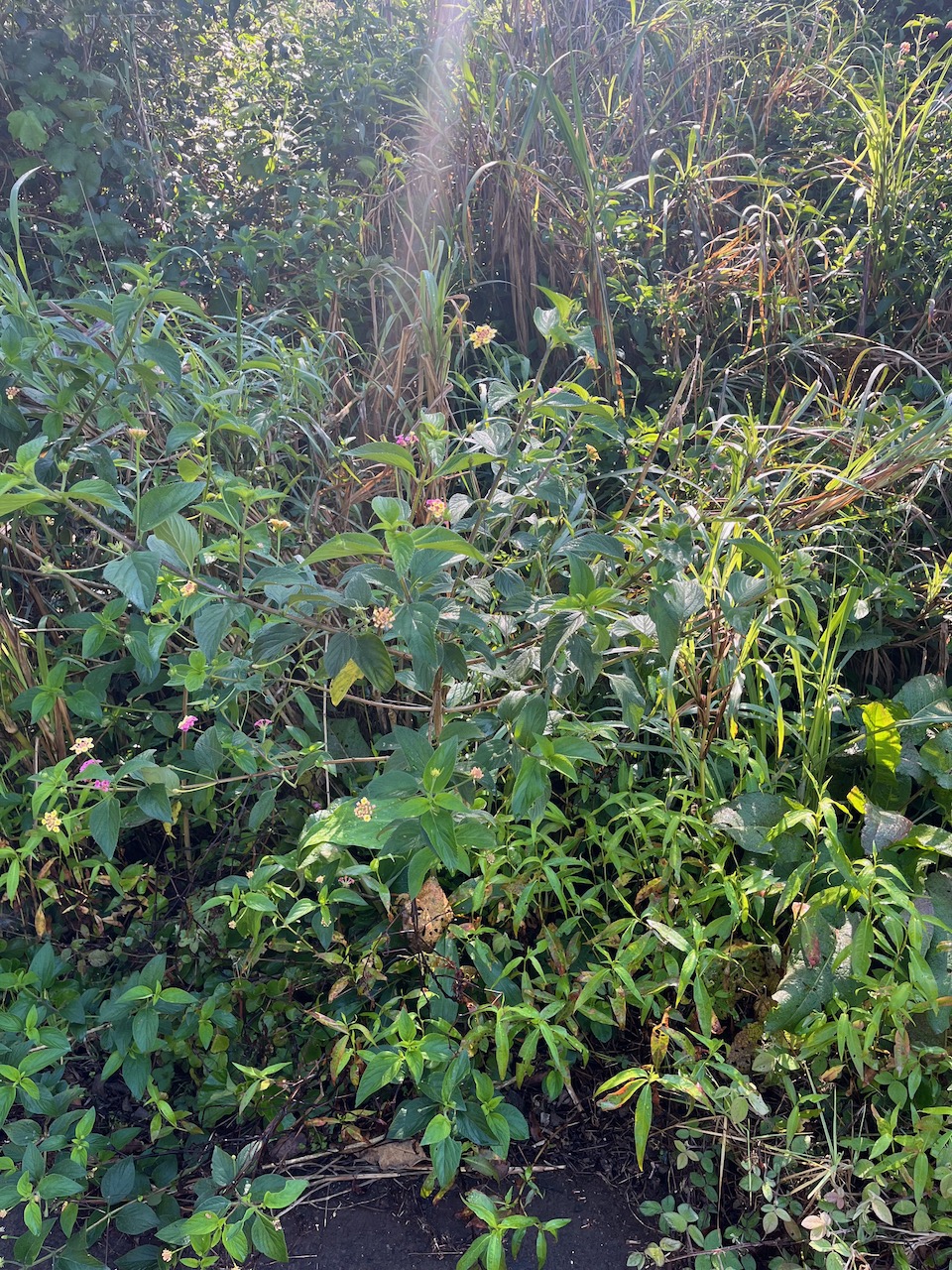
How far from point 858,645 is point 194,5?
133 inches

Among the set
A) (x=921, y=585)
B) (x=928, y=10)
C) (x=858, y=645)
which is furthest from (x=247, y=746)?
(x=928, y=10)

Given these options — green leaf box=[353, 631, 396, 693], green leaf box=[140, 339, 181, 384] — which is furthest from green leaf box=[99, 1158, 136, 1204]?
green leaf box=[140, 339, 181, 384]

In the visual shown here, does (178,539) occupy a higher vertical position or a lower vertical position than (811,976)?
higher

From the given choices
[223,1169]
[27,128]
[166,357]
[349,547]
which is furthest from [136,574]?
[27,128]

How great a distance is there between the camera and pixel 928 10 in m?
3.81

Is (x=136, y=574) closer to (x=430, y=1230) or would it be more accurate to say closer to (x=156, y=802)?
(x=156, y=802)

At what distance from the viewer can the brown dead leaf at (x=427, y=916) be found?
1.50m

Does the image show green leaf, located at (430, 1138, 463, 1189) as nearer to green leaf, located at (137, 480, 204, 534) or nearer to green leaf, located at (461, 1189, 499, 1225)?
green leaf, located at (461, 1189, 499, 1225)

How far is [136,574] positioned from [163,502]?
0.37 feet

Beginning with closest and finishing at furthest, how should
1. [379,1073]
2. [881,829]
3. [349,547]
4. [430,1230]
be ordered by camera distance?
[349,547]
[379,1073]
[430,1230]
[881,829]

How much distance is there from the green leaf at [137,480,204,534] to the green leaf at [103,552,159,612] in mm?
42

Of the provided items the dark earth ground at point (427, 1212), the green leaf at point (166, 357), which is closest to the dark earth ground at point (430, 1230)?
the dark earth ground at point (427, 1212)

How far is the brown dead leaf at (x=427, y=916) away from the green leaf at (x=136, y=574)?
71cm

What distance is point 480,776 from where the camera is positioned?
1313 millimetres
